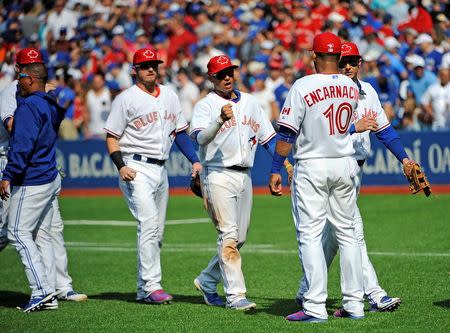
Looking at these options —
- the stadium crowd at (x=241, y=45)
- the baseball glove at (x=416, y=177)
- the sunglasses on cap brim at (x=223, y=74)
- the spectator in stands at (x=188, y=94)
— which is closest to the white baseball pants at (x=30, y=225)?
the sunglasses on cap brim at (x=223, y=74)

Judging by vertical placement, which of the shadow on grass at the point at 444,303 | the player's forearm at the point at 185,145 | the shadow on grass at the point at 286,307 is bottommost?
the shadow on grass at the point at 286,307

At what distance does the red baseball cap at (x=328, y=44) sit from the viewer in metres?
8.44

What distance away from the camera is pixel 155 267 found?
10.3m

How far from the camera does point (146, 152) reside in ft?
34.4

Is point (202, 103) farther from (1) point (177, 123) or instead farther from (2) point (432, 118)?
(2) point (432, 118)

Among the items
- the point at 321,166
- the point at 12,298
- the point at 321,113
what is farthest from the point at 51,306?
the point at 321,113

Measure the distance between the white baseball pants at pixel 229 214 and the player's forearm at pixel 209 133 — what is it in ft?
1.24

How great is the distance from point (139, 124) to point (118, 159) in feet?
1.56

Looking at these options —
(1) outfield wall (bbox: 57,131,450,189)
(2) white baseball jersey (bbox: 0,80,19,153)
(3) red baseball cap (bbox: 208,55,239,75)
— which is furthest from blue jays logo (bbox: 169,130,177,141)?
(1) outfield wall (bbox: 57,131,450,189)

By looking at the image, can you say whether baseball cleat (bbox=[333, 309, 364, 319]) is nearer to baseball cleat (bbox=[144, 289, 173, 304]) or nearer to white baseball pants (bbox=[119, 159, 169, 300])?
baseball cleat (bbox=[144, 289, 173, 304])

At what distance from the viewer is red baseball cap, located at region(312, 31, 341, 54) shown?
8.44m

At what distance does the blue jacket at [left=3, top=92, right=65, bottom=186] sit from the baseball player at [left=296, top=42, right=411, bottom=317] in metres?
2.86

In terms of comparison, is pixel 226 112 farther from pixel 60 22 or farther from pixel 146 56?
pixel 60 22

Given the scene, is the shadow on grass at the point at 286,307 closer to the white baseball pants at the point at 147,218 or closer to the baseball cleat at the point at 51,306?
the white baseball pants at the point at 147,218
